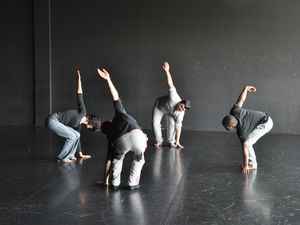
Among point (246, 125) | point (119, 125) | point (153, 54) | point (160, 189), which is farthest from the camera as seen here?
point (153, 54)

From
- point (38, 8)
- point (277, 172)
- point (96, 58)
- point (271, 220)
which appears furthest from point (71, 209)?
point (38, 8)

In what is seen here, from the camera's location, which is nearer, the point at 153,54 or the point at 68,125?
the point at 68,125

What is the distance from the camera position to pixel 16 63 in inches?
390

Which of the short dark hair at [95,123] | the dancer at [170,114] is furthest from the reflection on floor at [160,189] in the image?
the short dark hair at [95,123]

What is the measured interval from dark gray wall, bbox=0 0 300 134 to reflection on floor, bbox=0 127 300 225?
181 cm

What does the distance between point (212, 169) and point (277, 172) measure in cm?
82

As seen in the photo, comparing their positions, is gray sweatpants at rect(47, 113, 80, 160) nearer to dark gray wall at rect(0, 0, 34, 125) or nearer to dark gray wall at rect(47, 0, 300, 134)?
dark gray wall at rect(47, 0, 300, 134)

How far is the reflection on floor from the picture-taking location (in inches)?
164

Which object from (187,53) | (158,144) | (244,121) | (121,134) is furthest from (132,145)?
(187,53)

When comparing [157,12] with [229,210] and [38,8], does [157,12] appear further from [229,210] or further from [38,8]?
[229,210]

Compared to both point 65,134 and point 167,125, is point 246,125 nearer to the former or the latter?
point 167,125

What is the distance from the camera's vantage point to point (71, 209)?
14.3 feet

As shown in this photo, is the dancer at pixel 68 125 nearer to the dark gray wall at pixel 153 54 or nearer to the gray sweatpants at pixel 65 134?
the gray sweatpants at pixel 65 134

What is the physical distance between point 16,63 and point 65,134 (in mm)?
4253
